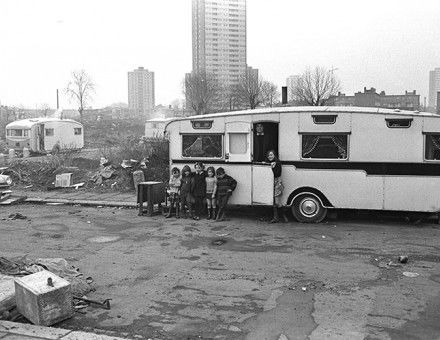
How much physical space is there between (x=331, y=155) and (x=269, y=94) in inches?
1666

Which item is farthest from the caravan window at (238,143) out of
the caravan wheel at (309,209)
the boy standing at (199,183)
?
the caravan wheel at (309,209)

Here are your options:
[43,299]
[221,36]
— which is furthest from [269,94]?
[221,36]

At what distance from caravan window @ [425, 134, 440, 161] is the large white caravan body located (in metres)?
0.02

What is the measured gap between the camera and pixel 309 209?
14078mm

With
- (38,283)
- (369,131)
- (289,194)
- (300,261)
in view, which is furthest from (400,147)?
(38,283)

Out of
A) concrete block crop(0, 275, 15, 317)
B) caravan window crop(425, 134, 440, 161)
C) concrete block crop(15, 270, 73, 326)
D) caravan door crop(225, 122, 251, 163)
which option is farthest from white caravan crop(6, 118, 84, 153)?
concrete block crop(15, 270, 73, 326)

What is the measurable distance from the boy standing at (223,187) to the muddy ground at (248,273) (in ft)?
1.98

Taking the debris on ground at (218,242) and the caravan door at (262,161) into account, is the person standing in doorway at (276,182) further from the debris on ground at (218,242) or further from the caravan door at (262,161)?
the debris on ground at (218,242)

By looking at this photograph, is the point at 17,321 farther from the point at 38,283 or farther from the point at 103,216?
the point at 103,216

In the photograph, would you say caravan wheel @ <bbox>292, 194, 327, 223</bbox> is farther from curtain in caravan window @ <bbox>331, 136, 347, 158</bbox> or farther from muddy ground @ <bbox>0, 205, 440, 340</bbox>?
curtain in caravan window @ <bbox>331, 136, 347, 158</bbox>

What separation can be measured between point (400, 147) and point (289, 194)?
3.16m

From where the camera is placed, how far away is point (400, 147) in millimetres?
13391

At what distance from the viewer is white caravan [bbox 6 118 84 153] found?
36.0 metres

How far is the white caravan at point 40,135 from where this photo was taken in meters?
36.0
